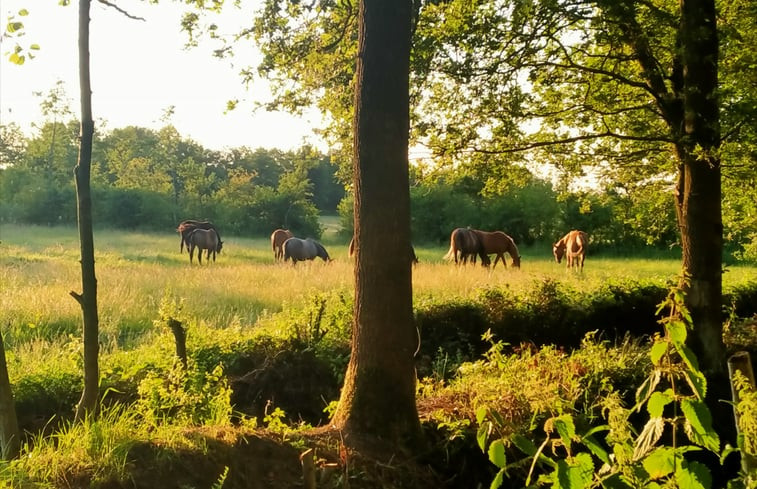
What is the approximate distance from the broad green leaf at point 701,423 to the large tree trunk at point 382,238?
272 cm

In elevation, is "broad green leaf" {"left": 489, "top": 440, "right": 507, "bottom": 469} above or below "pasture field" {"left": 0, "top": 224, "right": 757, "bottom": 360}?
above

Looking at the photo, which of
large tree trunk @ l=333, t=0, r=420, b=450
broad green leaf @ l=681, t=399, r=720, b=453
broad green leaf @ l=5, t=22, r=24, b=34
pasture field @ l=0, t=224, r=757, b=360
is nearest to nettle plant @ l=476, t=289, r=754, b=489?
broad green leaf @ l=681, t=399, r=720, b=453

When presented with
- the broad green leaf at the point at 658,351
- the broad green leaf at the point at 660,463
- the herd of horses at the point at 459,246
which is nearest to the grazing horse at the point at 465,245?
the herd of horses at the point at 459,246

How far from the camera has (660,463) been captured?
1691mm

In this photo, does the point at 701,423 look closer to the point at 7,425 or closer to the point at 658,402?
the point at 658,402

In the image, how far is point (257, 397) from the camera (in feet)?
20.0

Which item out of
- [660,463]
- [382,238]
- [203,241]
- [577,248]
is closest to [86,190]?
[382,238]

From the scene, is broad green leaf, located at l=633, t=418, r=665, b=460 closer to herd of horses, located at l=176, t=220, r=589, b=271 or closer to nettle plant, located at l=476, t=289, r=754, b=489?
nettle plant, located at l=476, t=289, r=754, b=489

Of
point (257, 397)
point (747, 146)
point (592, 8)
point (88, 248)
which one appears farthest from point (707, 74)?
point (88, 248)

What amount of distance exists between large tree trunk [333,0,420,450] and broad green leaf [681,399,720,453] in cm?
272

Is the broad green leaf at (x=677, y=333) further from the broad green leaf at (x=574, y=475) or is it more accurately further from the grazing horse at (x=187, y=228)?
the grazing horse at (x=187, y=228)

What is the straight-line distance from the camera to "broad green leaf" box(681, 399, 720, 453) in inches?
69.6

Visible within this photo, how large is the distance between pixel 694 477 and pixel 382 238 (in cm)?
291

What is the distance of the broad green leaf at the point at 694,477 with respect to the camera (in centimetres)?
162
